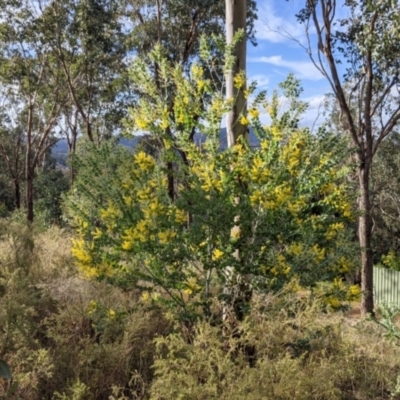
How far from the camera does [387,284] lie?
51.3 feet

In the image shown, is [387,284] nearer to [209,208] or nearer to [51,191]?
[209,208]

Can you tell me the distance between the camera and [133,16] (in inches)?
614

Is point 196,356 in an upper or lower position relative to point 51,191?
lower

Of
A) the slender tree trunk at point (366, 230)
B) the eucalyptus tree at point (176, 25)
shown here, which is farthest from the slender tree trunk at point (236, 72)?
the eucalyptus tree at point (176, 25)

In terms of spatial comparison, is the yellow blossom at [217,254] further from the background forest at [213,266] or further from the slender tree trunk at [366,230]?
the slender tree trunk at [366,230]

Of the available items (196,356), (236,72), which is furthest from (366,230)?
(196,356)

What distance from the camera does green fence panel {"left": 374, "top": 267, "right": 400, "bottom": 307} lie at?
600 inches

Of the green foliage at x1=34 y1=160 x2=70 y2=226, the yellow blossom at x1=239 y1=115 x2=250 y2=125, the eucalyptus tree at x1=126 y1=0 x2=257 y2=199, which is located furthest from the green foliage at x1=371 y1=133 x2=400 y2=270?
the yellow blossom at x1=239 y1=115 x2=250 y2=125

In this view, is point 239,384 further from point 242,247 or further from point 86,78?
point 86,78

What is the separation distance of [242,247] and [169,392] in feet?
4.34

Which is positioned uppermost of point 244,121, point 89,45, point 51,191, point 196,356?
point 89,45

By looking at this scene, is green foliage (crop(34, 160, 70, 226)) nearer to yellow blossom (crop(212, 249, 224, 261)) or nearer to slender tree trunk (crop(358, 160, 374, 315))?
slender tree trunk (crop(358, 160, 374, 315))

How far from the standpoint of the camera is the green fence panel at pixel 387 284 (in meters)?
15.2

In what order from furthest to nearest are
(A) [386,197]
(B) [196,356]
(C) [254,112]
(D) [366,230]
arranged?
(A) [386,197] → (D) [366,230] → (C) [254,112] → (B) [196,356]
